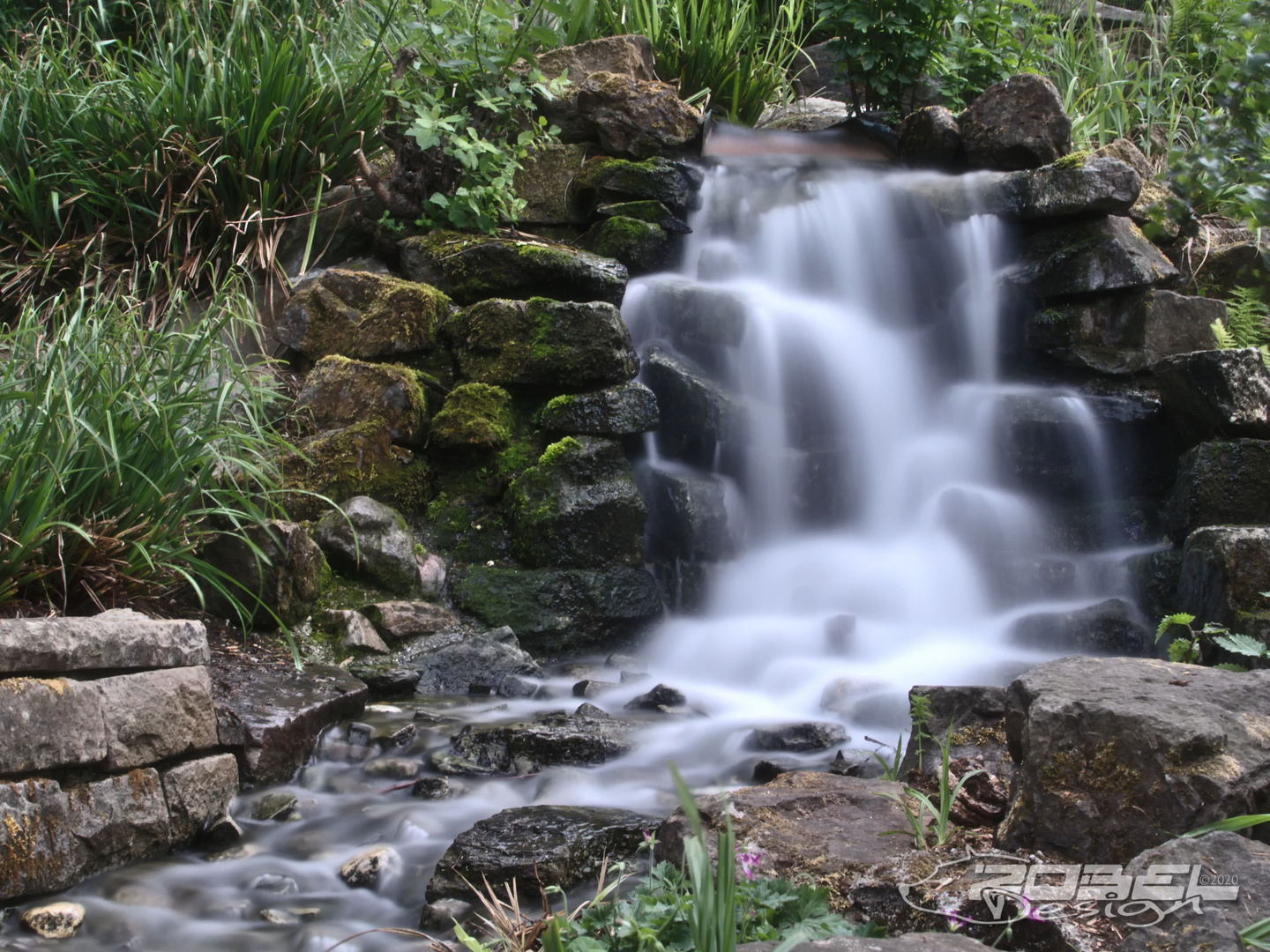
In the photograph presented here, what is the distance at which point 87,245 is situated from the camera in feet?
17.3

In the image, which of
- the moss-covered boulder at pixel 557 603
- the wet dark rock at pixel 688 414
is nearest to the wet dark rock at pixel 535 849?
the moss-covered boulder at pixel 557 603

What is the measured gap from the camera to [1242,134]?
2119 millimetres

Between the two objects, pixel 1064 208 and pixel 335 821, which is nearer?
pixel 335 821

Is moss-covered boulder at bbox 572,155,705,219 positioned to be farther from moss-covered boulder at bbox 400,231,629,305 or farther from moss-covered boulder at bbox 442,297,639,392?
moss-covered boulder at bbox 442,297,639,392

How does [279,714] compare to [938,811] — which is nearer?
[938,811]

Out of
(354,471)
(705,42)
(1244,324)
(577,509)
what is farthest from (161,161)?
(1244,324)

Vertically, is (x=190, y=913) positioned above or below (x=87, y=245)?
below

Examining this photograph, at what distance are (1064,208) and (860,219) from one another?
133 centimetres

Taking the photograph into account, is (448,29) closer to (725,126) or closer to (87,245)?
(87,245)

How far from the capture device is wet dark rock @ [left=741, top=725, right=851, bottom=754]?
3.26m

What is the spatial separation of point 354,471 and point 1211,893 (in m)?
3.86

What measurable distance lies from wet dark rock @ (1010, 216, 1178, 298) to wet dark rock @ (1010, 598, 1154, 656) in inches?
99.7

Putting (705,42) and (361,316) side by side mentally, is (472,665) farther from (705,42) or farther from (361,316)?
(705,42)

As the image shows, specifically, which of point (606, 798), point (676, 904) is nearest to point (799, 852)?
point (676, 904)
